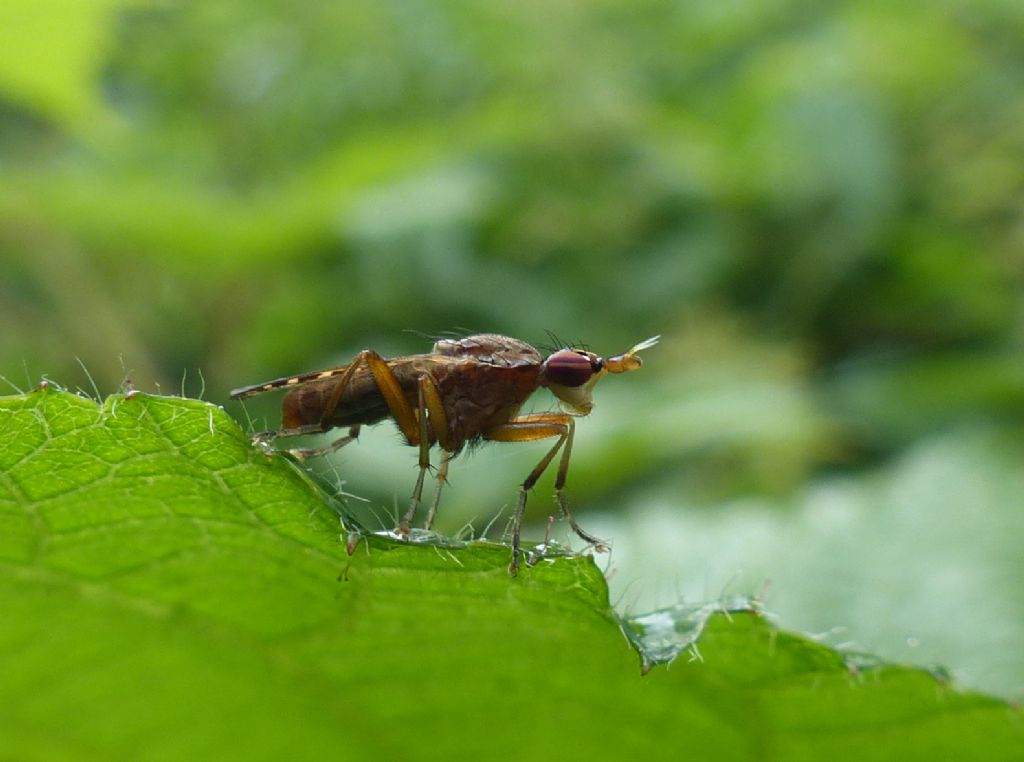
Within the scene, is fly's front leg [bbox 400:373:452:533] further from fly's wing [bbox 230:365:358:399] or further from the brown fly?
fly's wing [bbox 230:365:358:399]

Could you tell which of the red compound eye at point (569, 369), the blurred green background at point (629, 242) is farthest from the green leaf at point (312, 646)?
the blurred green background at point (629, 242)

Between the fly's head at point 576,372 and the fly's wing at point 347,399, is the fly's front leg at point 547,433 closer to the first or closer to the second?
the fly's head at point 576,372

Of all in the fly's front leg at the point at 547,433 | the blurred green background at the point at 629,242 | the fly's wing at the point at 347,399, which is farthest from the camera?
the blurred green background at the point at 629,242

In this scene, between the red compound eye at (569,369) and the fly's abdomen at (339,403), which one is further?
the red compound eye at (569,369)

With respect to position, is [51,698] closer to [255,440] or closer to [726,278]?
[255,440]

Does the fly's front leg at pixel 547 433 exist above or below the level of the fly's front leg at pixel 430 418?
below

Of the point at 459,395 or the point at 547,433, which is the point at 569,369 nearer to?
the point at 547,433

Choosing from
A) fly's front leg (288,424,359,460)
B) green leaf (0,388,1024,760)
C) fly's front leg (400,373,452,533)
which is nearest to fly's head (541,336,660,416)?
fly's front leg (400,373,452,533)
